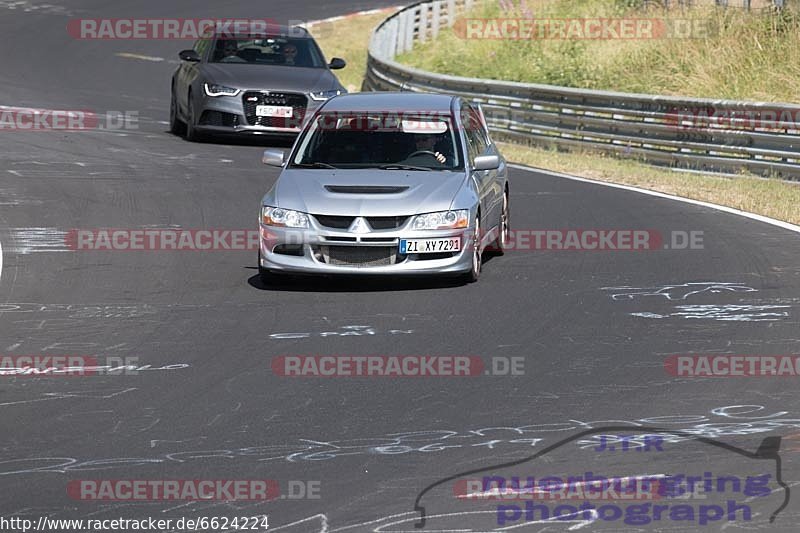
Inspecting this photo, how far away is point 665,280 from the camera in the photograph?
1243 cm

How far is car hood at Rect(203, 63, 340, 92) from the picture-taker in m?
22.0

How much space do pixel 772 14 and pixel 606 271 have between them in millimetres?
18820

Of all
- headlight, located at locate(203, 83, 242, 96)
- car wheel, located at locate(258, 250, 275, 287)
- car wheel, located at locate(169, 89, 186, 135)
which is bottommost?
car wheel, located at locate(169, 89, 186, 135)

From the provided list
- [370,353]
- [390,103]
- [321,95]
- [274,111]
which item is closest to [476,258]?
[390,103]

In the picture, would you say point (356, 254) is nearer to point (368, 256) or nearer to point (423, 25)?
point (368, 256)

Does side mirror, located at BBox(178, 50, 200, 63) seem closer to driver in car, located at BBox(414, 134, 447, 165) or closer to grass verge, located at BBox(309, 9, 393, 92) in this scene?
driver in car, located at BBox(414, 134, 447, 165)

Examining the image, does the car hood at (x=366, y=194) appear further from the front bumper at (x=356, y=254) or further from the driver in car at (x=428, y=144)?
the driver in car at (x=428, y=144)

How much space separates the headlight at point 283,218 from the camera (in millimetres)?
11984

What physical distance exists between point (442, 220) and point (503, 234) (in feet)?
6.83

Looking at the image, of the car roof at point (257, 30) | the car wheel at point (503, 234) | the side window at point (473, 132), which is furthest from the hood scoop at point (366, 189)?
the car roof at point (257, 30)

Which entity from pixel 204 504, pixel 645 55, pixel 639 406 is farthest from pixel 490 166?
pixel 645 55

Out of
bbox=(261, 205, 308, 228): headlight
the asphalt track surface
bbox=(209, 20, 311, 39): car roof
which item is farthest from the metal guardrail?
bbox=(261, 205, 308, 228): headlight

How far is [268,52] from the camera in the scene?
23.5 meters

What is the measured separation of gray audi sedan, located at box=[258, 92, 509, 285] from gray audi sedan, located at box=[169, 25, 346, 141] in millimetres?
8415
